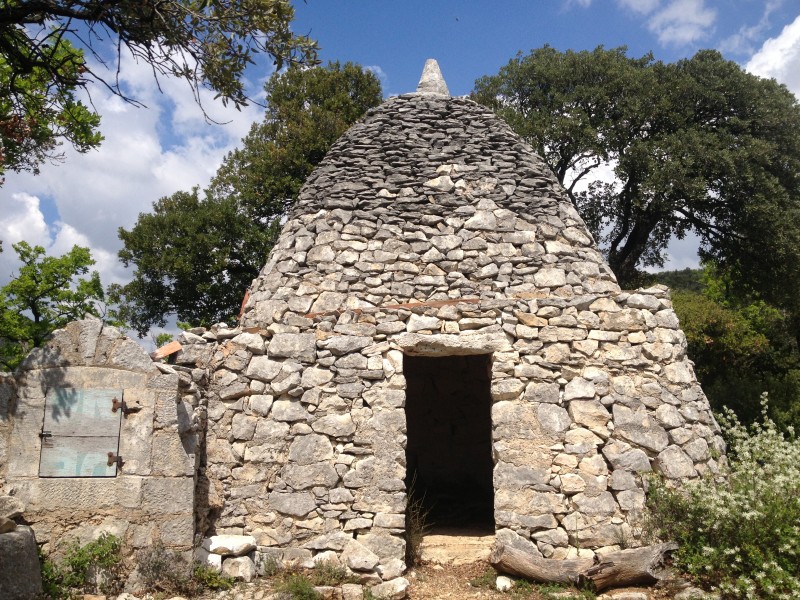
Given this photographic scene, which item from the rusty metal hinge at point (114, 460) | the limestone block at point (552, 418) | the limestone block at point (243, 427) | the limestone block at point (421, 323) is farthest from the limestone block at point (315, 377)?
the limestone block at point (552, 418)

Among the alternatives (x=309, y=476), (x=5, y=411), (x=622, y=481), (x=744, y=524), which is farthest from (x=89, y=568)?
(x=744, y=524)

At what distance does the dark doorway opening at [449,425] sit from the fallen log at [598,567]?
11.7 feet

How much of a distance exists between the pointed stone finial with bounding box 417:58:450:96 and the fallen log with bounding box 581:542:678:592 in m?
5.87

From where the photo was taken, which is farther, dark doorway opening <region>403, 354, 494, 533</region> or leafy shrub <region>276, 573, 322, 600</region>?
dark doorway opening <region>403, 354, 494, 533</region>

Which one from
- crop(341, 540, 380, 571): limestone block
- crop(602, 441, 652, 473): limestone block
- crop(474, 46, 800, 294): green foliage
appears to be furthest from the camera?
crop(474, 46, 800, 294): green foliage

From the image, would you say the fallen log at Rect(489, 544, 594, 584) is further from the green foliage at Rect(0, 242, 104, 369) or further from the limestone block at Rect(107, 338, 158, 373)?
the green foliage at Rect(0, 242, 104, 369)

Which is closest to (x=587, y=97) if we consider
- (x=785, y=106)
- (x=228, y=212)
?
(x=785, y=106)

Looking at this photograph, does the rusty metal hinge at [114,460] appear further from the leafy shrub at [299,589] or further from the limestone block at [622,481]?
the limestone block at [622,481]

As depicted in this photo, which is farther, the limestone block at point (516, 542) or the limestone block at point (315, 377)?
the limestone block at point (315, 377)

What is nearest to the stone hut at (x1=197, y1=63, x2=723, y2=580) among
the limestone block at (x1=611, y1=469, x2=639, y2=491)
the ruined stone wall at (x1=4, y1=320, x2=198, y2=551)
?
the limestone block at (x1=611, y1=469, x2=639, y2=491)

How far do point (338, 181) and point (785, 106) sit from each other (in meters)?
10.6

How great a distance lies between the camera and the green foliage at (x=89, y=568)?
5.04 m

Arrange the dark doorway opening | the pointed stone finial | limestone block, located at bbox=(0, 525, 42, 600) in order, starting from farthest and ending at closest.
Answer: the dark doorway opening → the pointed stone finial → limestone block, located at bbox=(0, 525, 42, 600)

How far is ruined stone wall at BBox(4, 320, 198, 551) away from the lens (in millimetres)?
5238
